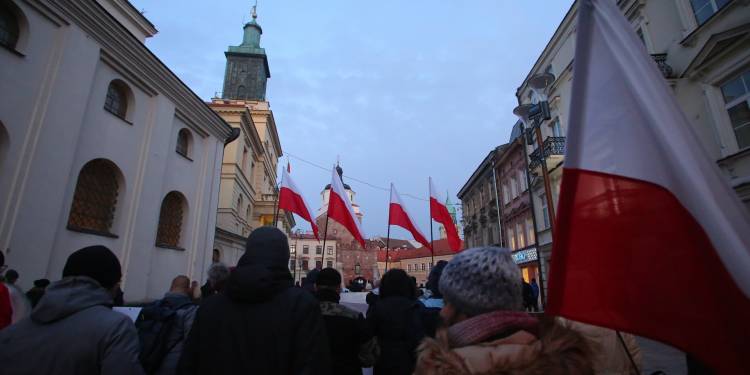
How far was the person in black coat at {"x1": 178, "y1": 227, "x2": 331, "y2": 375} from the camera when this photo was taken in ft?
6.76

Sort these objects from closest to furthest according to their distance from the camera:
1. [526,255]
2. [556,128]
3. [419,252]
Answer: [556,128], [526,255], [419,252]

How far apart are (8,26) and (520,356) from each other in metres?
11.5

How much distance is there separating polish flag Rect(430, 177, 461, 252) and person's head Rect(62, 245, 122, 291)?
13.0m

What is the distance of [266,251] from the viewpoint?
2303 mm

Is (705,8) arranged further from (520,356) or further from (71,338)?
(71,338)

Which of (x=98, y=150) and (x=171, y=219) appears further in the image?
(x=171, y=219)

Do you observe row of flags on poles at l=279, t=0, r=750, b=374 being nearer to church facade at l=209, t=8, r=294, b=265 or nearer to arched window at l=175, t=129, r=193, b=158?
church facade at l=209, t=8, r=294, b=265

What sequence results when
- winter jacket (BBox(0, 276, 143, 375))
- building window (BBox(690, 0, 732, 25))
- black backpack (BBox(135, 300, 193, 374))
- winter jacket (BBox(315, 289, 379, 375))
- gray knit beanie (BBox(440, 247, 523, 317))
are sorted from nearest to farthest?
1. gray knit beanie (BBox(440, 247, 523, 317))
2. winter jacket (BBox(0, 276, 143, 375))
3. black backpack (BBox(135, 300, 193, 374))
4. winter jacket (BBox(315, 289, 379, 375))
5. building window (BBox(690, 0, 732, 25))

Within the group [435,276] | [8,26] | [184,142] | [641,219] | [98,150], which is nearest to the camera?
[641,219]

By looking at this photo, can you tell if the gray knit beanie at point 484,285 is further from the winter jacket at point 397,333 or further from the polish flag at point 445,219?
the polish flag at point 445,219

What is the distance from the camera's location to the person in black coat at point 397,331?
3777 millimetres

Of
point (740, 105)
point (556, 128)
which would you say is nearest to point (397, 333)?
→ point (740, 105)

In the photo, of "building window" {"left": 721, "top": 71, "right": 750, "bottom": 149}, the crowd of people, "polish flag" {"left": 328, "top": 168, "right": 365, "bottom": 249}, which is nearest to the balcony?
"building window" {"left": 721, "top": 71, "right": 750, "bottom": 149}

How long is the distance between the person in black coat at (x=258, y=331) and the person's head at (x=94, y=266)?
24.3 inches
